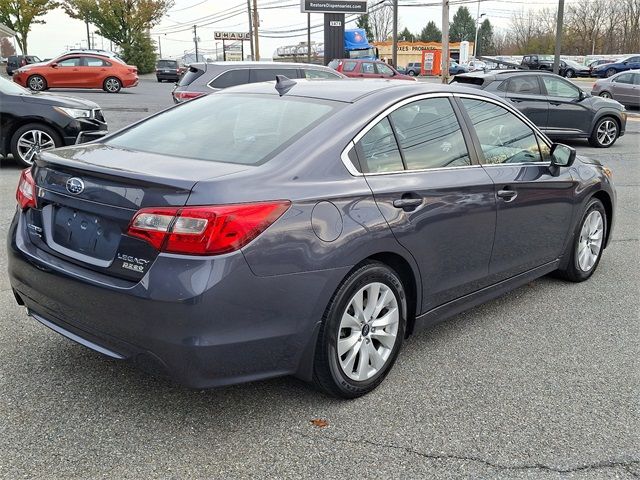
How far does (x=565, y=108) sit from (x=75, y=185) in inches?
502

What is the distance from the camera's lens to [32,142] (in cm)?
961

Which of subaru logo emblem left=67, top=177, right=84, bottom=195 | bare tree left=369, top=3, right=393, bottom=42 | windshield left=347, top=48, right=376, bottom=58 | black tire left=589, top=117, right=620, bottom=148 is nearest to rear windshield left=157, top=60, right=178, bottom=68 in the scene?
windshield left=347, top=48, right=376, bottom=58

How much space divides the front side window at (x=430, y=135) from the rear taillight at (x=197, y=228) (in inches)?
46.6

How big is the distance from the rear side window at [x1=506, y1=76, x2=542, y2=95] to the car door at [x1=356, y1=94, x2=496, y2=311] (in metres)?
10.1

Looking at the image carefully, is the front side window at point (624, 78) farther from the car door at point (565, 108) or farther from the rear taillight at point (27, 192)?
the rear taillight at point (27, 192)

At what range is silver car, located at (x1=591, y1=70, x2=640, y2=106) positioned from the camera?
72.6 feet

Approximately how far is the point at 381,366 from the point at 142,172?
1533mm

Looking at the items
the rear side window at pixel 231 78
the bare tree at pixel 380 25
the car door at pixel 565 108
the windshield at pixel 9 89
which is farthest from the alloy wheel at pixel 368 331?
the bare tree at pixel 380 25

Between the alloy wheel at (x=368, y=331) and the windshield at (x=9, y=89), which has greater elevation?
the windshield at (x=9, y=89)

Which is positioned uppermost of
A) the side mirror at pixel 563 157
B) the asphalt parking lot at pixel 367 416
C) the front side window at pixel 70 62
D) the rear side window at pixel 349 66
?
the front side window at pixel 70 62

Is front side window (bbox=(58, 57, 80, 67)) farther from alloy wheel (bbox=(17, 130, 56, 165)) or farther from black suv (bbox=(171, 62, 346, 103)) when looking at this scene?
alloy wheel (bbox=(17, 130, 56, 165))

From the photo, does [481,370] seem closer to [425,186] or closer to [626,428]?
[626,428]

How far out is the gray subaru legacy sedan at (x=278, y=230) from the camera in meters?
2.55

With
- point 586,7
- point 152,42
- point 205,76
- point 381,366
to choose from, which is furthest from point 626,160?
point 586,7
